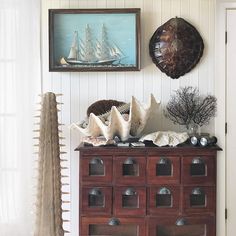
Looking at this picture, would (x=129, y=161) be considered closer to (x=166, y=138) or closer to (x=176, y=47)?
(x=166, y=138)

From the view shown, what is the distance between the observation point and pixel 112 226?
243 centimetres

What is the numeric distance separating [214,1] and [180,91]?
74cm

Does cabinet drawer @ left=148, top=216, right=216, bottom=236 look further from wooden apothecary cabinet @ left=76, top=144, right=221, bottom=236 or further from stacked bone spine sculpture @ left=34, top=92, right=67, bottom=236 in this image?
stacked bone spine sculpture @ left=34, top=92, right=67, bottom=236

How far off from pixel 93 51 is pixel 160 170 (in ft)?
3.38

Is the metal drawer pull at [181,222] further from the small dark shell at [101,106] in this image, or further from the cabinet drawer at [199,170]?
the small dark shell at [101,106]

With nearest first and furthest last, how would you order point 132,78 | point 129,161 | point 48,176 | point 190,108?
point 129,161 → point 48,176 → point 190,108 → point 132,78

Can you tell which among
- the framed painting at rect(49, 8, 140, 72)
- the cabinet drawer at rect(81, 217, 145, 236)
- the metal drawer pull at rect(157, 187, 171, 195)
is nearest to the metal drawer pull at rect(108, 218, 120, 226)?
the cabinet drawer at rect(81, 217, 145, 236)

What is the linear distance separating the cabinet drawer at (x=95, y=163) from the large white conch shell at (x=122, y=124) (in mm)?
159

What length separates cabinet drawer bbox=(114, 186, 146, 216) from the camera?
7.84ft

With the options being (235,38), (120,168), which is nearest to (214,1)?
(235,38)

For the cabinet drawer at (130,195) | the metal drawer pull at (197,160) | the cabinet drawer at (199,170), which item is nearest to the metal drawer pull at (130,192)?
the cabinet drawer at (130,195)

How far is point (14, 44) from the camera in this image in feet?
8.96

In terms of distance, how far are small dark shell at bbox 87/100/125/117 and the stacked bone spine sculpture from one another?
30cm

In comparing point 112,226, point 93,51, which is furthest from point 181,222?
point 93,51
